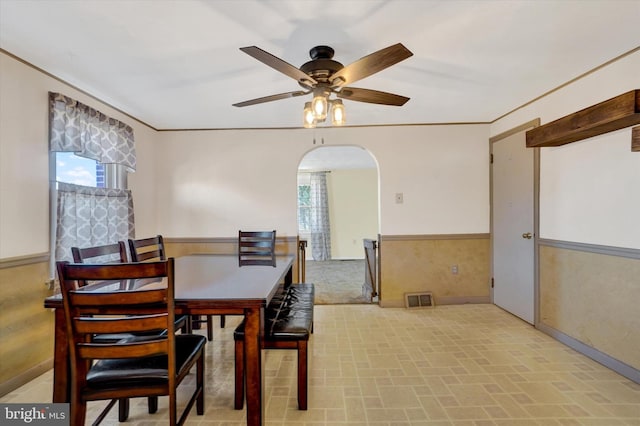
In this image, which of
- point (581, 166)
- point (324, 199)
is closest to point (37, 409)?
point (581, 166)

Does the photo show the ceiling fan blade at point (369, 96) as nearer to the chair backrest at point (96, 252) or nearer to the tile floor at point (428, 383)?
the chair backrest at point (96, 252)

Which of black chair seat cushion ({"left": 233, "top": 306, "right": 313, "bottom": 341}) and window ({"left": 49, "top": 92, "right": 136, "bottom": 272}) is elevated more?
window ({"left": 49, "top": 92, "right": 136, "bottom": 272})

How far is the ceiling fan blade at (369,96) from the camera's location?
184cm

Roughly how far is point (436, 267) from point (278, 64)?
3.06 meters

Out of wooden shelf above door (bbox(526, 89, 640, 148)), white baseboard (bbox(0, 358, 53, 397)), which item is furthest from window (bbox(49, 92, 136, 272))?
wooden shelf above door (bbox(526, 89, 640, 148))

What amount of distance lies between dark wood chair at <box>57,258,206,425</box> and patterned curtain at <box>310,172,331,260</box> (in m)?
5.88

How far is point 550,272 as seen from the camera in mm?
2713

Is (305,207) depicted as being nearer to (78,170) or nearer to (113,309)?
(78,170)

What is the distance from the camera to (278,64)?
5.03 ft

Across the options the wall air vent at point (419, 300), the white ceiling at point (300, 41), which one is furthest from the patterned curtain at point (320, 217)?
the white ceiling at point (300, 41)

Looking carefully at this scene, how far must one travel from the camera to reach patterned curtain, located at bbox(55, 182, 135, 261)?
7.48 feet

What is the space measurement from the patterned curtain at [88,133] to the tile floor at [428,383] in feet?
5.87

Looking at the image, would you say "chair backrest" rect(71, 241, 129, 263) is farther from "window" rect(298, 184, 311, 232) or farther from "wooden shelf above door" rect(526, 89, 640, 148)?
"window" rect(298, 184, 311, 232)

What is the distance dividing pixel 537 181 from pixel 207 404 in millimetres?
3374
